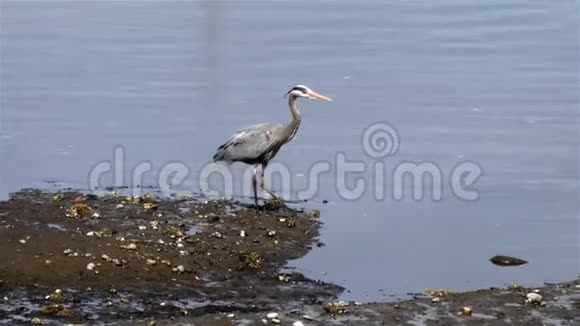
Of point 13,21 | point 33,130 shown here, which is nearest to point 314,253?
point 33,130

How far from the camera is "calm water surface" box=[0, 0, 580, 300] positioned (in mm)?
12023

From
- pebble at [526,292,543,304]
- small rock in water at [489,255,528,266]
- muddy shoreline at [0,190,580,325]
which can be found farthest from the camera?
small rock in water at [489,255,528,266]

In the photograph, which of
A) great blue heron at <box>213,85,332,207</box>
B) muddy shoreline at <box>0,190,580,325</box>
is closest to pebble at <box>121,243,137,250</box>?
muddy shoreline at <box>0,190,580,325</box>

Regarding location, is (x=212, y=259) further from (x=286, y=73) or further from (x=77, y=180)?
(x=286, y=73)

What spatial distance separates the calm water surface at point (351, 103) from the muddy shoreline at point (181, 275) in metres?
0.51

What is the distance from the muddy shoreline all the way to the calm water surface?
509 mm

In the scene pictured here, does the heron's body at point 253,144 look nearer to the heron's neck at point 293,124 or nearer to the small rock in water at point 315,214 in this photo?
the heron's neck at point 293,124

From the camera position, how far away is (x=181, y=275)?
10852 millimetres

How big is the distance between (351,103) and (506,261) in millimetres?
4789

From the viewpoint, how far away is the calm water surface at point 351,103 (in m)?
12.0

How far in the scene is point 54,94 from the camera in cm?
1648

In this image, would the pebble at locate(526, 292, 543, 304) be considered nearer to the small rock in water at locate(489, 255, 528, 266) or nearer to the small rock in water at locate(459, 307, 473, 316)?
the small rock in water at locate(459, 307, 473, 316)

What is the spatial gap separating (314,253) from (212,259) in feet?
3.30

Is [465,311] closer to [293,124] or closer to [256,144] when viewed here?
[256,144]
